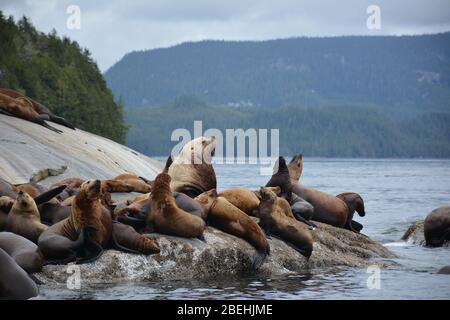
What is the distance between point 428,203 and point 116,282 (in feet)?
94.1

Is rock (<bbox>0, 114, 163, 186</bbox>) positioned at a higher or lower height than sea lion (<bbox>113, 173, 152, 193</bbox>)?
higher

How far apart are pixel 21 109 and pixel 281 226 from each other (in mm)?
8281

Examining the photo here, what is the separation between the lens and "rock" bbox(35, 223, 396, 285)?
12610 mm

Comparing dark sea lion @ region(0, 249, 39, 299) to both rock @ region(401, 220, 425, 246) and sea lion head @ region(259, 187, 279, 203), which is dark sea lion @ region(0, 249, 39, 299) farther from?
rock @ region(401, 220, 425, 246)

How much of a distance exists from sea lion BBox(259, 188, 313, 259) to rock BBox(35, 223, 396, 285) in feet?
0.36

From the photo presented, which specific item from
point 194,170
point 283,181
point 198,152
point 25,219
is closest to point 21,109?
point 198,152

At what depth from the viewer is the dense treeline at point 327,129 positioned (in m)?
171

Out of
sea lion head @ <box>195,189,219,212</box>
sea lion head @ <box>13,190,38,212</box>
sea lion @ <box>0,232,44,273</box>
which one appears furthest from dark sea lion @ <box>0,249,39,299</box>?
sea lion head @ <box>195,189,219,212</box>

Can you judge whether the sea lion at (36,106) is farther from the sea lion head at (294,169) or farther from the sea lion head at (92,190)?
the sea lion head at (92,190)

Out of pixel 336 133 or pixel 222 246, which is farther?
pixel 336 133

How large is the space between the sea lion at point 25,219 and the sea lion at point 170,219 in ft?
4.42
